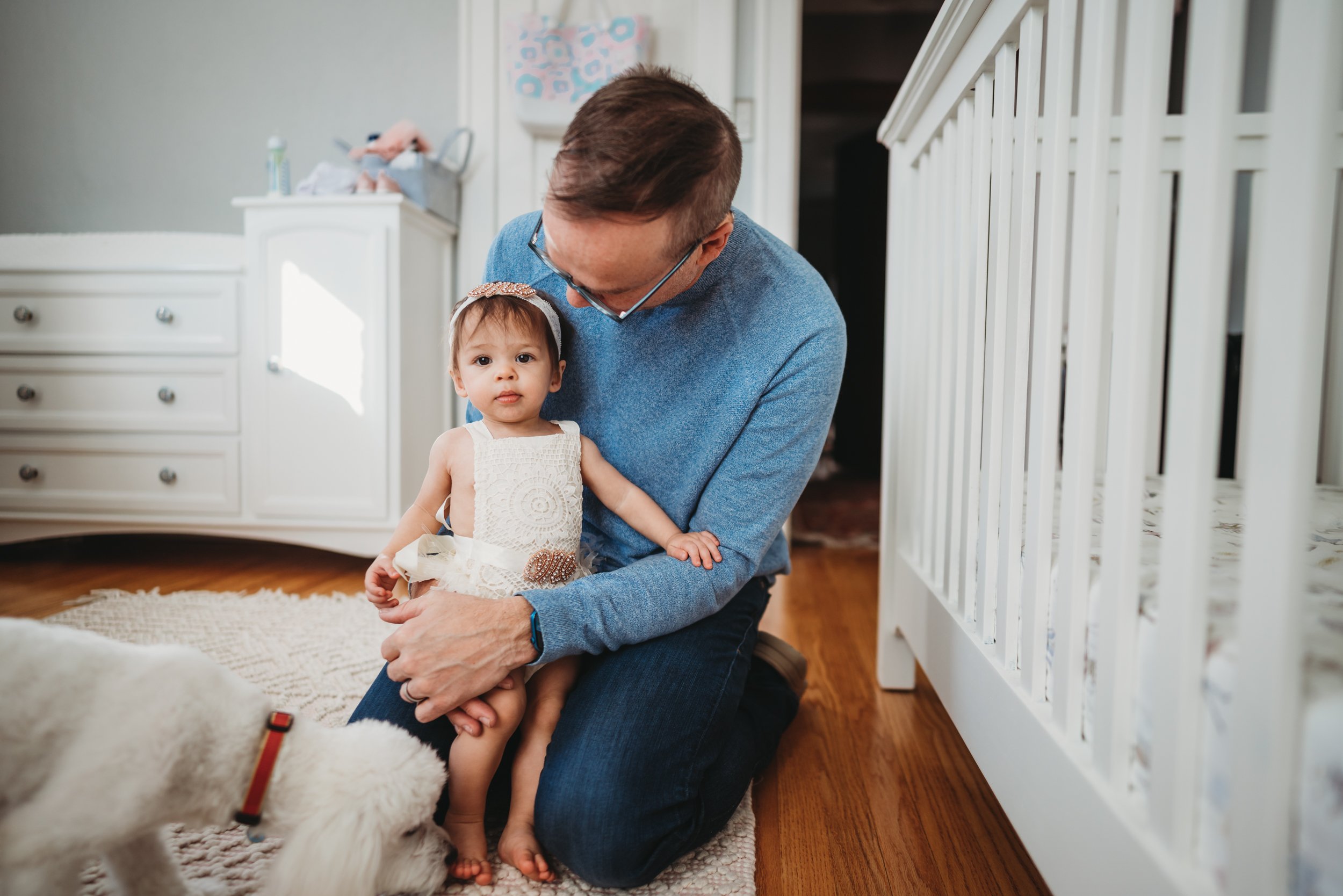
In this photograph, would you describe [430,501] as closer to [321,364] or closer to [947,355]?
[947,355]

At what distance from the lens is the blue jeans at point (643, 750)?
72 centimetres

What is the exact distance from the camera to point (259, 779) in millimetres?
594

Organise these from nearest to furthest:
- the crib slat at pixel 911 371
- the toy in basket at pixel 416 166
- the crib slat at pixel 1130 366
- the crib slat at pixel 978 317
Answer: the crib slat at pixel 1130 366 → the crib slat at pixel 978 317 → the crib slat at pixel 911 371 → the toy in basket at pixel 416 166

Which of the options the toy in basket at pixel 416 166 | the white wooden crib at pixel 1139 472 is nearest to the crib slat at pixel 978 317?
the white wooden crib at pixel 1139 472

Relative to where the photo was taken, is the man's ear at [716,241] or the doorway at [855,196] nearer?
the man's ear at [716,241]

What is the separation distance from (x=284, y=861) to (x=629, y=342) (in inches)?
25.8

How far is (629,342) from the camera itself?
0.97 metres

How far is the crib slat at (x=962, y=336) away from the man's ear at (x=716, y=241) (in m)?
0.31

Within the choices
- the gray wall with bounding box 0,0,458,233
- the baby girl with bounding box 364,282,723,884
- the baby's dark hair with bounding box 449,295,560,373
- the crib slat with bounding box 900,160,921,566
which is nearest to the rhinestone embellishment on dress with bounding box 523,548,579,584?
the baby girl with bounding box 364,282,723,884

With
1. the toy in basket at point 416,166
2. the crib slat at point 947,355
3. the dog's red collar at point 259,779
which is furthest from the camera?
the toy in basket at point 416,166

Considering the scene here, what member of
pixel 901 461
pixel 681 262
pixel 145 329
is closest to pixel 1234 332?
pixel 901 461

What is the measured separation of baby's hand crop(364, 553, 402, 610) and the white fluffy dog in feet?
0.71

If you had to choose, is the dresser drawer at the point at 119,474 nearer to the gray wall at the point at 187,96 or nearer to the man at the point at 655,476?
the gray wall at the point at 187,96

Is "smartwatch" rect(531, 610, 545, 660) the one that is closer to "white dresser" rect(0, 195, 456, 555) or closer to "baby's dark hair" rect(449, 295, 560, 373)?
"baby's dark hair" rect(449, 295, 560, 373)
